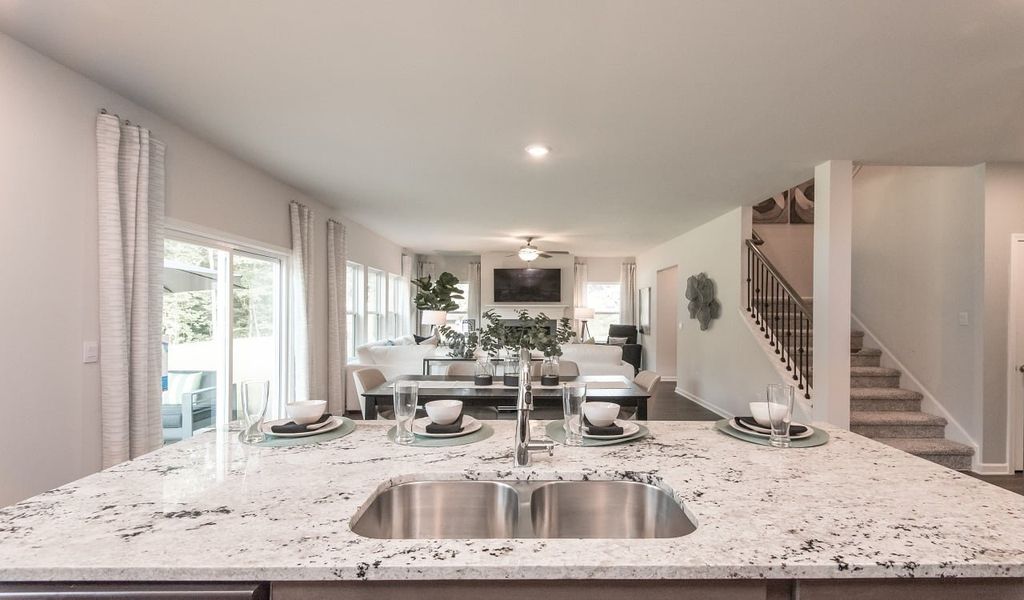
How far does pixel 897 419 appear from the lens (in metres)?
4.13

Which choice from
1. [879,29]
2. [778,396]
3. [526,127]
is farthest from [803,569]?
[526,127]

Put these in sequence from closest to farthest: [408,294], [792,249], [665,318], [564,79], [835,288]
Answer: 1. [564,79]
2. [835,288]
3. [792,249]
4. [665,318]
5. [408,294]

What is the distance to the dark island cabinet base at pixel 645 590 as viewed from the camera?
801mm

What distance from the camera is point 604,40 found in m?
2.07

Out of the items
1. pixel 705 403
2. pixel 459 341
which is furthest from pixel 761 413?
pixel 705 403

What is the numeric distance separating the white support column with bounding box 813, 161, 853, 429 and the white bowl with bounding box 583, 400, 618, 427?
3.14 metres

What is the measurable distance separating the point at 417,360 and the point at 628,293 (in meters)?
6.36

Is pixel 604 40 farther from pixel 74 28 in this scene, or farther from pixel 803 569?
pixel 74 28

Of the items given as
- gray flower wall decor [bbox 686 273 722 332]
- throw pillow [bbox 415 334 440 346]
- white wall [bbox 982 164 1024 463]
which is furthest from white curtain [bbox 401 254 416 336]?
white wall [bbox 982 164 1024 463]

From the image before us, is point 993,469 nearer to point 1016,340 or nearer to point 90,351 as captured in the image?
point 1016,340

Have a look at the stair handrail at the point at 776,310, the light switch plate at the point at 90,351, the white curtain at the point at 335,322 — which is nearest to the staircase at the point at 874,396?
the stair handrail at the point at 776,310

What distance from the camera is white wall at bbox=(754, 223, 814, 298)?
6.55 m

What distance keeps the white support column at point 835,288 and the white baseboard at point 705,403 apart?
1760 mm

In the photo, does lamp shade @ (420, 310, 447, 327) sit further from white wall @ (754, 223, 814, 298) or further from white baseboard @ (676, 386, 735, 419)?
white wall @ (754, 223, 814, 298)
